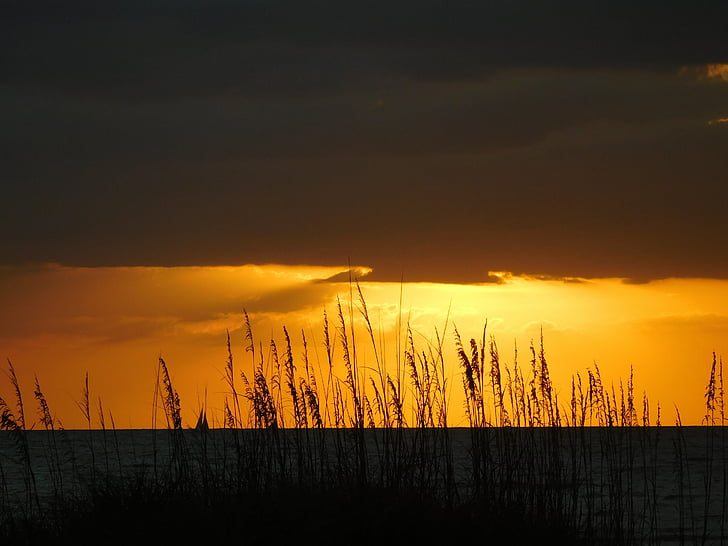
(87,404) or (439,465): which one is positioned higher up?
(87,404)

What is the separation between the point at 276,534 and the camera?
6141 millimetres

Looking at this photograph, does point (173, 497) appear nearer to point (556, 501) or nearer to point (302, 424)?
point (302, 424)

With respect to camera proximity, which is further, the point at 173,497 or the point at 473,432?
the point at 473,432

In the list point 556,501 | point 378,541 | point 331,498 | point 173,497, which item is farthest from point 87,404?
point 556,501

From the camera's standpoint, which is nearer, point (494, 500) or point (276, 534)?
point (276, 534)

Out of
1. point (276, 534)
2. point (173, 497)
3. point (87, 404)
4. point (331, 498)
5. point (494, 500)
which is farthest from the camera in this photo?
point (87, 404)

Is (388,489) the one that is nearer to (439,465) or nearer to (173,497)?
(439,465)

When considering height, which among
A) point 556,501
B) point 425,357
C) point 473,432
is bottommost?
point 556,501

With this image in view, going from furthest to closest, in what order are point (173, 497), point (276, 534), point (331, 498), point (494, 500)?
point (494, 500) → point (173, 497) → point (331, 498) → point (276, 534)

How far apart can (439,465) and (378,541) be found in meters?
1.71

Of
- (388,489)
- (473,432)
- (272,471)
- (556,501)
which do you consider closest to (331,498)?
(388,489)

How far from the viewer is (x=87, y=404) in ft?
27.1

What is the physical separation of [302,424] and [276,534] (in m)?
2.05

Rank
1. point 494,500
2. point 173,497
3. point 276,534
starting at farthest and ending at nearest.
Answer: point 494,500, point 173,497, point 276,534
